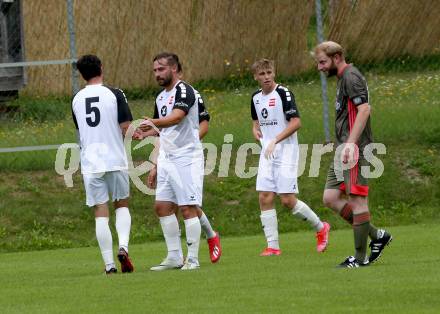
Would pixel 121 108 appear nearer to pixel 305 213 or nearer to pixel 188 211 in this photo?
pixel 188 211

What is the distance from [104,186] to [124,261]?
78cm

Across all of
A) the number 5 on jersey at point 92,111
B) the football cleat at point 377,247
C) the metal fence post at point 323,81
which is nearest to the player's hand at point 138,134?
the number 5 on jersey at point 92,111

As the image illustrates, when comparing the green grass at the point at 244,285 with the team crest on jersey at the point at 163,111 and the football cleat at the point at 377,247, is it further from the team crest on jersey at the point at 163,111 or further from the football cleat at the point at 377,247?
the team crest on jersey at the point at 163,111

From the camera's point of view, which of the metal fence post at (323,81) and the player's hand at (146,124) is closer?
the player's hand at (146,124)

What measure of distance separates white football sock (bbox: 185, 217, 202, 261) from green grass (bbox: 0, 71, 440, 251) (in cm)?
421

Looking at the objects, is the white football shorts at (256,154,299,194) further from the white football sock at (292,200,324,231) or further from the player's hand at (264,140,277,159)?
the player's hand at (264,140,277,159)

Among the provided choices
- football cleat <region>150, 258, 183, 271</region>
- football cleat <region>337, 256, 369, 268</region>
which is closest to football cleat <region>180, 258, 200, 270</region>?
football cleat <region>150, 258, 183, 271</region>

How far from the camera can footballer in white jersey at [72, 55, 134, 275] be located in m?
11.7

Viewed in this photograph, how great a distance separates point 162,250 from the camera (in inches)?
572

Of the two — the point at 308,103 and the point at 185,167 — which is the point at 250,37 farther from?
the point at 185,167

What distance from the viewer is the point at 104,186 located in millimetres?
11945

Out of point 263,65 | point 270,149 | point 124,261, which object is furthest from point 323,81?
point 124,261

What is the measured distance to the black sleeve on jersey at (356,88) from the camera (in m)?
10.9

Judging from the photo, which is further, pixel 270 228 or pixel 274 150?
pixel 274 150
